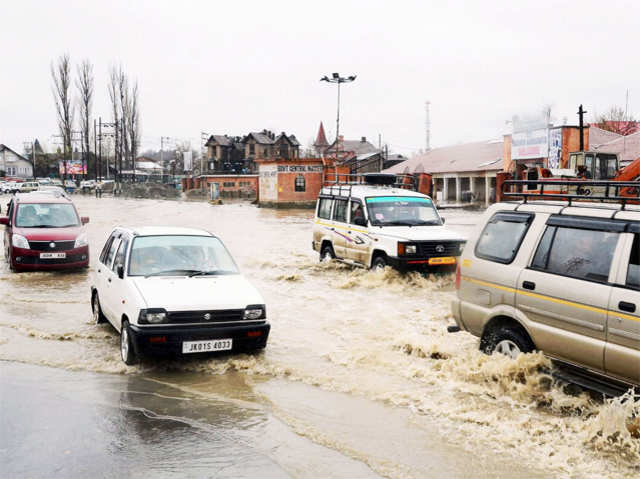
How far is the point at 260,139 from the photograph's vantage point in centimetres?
10112

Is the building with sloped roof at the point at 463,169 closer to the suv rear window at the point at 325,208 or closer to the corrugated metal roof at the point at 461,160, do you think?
the corrugated metal roof at the point at 461,160

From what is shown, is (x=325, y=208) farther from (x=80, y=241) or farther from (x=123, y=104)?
(x=123, y=104)

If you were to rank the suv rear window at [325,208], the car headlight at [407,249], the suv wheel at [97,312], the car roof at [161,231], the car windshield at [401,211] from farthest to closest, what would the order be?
the suv rear window at [325,208], the car windshield at [401,211], the car headlight at [407,249], the suv wheel at [97,312], the car roof at [161,231]

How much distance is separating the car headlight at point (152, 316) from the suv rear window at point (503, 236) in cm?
356

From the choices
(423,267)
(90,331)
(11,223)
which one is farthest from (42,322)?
(423,267)

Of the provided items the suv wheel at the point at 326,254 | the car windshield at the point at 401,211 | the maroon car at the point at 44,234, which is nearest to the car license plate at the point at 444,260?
the car windshield at the point at 401,211

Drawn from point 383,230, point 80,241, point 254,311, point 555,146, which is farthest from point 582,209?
point 555,146

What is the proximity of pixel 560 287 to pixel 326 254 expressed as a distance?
1026cm

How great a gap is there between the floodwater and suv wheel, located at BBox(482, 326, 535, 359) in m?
0.11

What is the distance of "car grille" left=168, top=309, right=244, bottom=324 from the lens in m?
6.96

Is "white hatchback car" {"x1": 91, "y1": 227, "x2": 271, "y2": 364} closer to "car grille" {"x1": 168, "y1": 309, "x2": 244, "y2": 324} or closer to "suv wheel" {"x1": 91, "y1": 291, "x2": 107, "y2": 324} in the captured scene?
"car grille" {"x1": 168, "y1": 309, "x2": 244, "y2": 324}

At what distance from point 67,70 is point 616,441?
77.2 meters

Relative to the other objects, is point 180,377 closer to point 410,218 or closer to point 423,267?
point 423,267

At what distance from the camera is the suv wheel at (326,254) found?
1534 centimetres
